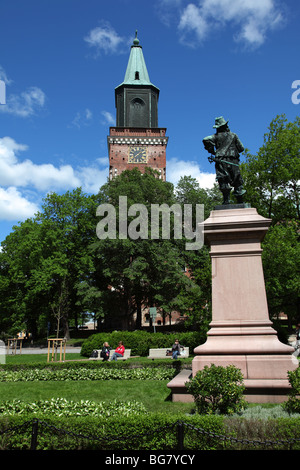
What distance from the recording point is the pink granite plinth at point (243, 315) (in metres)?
7.32

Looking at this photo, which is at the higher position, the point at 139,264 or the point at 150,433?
the point at 139,264

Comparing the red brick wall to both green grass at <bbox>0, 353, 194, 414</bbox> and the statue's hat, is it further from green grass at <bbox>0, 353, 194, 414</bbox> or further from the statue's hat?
green grass at <bbox>0, 353, 194, 414</bbox>

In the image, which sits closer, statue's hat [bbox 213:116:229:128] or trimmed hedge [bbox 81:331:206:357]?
statue's hat [bbox 213:116:229:128]

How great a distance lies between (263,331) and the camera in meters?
7.78

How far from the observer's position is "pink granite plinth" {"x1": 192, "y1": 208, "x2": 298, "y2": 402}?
24.0 ft

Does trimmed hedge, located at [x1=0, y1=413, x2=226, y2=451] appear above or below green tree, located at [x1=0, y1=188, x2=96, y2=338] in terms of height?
below

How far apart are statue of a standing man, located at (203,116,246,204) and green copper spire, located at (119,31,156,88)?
150 ft

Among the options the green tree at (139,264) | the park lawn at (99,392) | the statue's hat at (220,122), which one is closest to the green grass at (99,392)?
the park lawn at (99,392)

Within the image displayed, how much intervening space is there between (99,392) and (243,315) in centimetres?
422

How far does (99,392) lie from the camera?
30.7 ft

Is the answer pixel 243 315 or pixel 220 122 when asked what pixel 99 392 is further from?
pixel 220 122

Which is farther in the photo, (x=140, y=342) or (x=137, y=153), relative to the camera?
(x=137, y=153)

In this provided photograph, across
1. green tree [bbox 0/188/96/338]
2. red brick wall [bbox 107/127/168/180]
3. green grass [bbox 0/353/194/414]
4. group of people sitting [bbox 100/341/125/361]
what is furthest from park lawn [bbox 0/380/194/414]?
red brick wall [bbox 107/127/168/180]

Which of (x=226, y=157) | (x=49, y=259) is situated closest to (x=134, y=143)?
(x=49, y=259)
